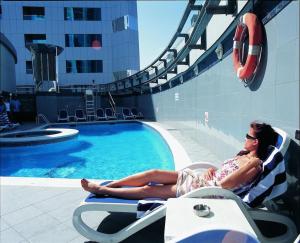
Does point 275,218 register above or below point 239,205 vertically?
below

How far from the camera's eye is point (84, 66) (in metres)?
26.4

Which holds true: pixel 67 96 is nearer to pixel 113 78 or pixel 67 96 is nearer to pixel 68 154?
pixel 113 78

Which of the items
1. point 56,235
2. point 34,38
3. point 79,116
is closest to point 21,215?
point 56,235

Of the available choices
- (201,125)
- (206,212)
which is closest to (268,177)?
(206,212)

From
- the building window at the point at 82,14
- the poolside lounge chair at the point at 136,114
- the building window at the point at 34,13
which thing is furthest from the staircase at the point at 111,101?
the building window at the point at 34,13

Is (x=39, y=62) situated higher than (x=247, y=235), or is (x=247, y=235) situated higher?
(x=39, y=62)

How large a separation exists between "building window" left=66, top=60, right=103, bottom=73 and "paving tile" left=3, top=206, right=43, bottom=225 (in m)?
24.4

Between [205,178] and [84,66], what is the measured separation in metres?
25.3

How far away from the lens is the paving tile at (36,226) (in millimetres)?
2654

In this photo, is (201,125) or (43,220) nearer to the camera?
(43,220)

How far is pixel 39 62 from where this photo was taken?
17109 mm

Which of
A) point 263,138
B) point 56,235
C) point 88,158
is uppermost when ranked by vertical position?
point 263,138

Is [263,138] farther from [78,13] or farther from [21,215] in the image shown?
[78,13]

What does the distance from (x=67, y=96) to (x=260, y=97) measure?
1656cm
